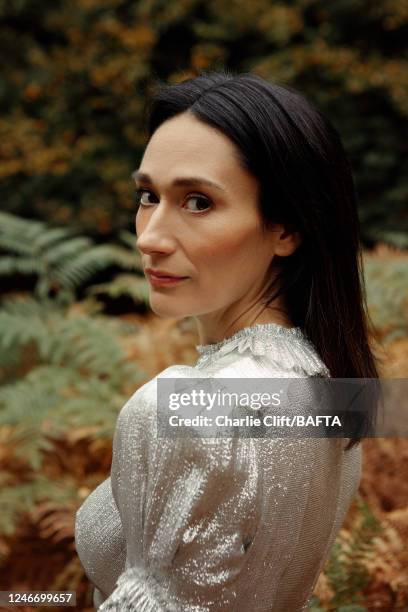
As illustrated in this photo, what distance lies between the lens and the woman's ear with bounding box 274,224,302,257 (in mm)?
1271

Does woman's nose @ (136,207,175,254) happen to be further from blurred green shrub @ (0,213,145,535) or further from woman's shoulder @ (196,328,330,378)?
blurred green shrub @ (0,213,145,535)

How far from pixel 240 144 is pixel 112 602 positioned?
0.76 meters

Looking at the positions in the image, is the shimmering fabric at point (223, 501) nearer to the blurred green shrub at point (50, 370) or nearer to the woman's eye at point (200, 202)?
the woman's eye at point (200, 202)

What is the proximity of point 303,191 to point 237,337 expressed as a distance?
0.28m

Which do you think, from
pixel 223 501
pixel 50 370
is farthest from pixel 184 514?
pixel 50 370

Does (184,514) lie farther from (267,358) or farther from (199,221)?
(199,221)

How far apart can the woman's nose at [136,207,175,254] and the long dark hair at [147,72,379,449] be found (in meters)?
0.17

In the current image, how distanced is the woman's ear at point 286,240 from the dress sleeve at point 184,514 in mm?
377

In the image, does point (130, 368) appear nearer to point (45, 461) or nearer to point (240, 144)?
point (45, 461)

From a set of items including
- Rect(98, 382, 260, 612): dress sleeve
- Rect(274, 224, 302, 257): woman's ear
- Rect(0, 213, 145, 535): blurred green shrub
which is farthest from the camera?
Rect(0, 213, 145, 535): blurred green shrub

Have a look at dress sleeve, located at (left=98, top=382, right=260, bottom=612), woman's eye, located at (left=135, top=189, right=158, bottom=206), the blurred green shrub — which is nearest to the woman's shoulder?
dress sleeve, located at (left=98, top=382, right=260, bottom=612)

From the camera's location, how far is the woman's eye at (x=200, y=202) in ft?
3.95

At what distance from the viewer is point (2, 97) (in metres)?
7.23

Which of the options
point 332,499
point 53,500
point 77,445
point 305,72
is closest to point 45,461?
point 77,445
